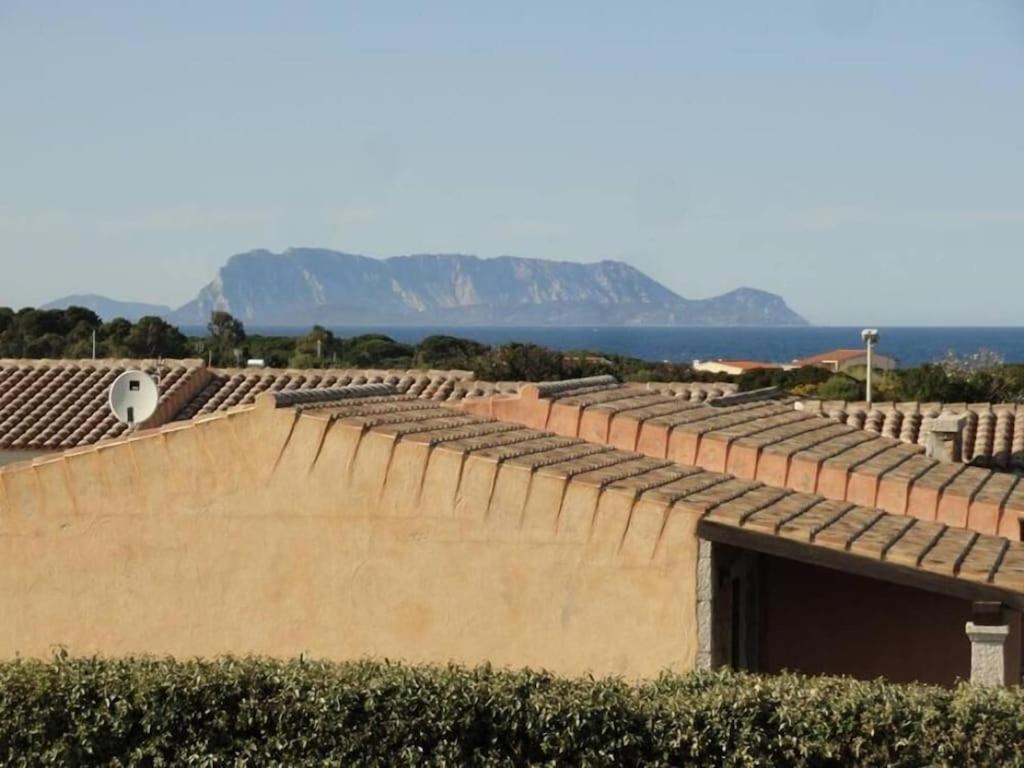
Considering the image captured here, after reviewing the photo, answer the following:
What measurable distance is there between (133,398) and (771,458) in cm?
1080

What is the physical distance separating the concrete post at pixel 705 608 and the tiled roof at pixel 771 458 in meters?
3.66

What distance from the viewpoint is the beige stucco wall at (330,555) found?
12016mm

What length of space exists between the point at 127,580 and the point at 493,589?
279 cm

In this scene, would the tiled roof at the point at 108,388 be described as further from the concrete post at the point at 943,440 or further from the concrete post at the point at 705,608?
the concrete post at the point at 705,608

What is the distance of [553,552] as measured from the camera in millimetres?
12102

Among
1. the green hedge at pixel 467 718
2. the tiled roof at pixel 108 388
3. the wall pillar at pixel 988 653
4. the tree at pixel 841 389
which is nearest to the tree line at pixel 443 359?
the tree at pixel 841 389

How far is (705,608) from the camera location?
11.8 meters

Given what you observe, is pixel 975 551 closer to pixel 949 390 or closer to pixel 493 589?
pixel 493 589

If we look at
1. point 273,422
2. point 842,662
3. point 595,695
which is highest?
point 273,422

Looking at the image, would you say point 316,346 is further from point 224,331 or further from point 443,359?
point 224,331

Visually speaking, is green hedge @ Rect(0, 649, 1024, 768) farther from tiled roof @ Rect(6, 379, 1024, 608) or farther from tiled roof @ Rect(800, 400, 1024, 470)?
tiled roof @ Rect(800, 400, 1024, 470)

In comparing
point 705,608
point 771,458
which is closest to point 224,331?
point 771,458

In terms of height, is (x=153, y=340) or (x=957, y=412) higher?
(x=153, y=340)

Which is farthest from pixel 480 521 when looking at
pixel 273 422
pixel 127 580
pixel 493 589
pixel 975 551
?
pixel 975 551
